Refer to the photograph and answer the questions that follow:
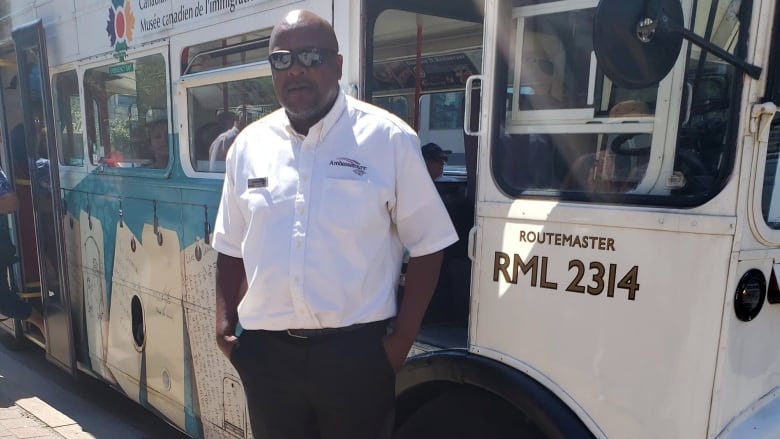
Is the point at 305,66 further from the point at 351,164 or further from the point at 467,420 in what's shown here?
the point at 467,420

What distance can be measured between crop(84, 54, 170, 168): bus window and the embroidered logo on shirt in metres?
1.81

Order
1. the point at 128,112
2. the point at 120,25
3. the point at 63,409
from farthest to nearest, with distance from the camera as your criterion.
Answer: the point at 63,409, the point at 128,112, the point at 120,25

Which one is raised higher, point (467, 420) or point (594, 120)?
point (594, 120)

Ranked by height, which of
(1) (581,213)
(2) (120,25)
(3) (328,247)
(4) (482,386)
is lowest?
(4) (482,386)

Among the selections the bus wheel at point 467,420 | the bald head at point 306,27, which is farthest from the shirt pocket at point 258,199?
the bus wheel at point 467,420

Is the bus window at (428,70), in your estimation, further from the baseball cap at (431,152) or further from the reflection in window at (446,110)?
the baseball cap at (431,152)

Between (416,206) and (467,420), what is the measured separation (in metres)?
0.76

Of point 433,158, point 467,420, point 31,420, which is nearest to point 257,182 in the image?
point 467,420

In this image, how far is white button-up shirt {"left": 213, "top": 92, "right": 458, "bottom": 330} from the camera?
1703mm

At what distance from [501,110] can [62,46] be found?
11.1ft

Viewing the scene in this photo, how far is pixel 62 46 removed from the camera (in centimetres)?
404

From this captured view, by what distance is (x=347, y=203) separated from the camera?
1.70 m

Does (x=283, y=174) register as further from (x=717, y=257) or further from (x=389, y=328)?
(x=717, y=257)

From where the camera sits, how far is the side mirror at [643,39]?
1.37 m
